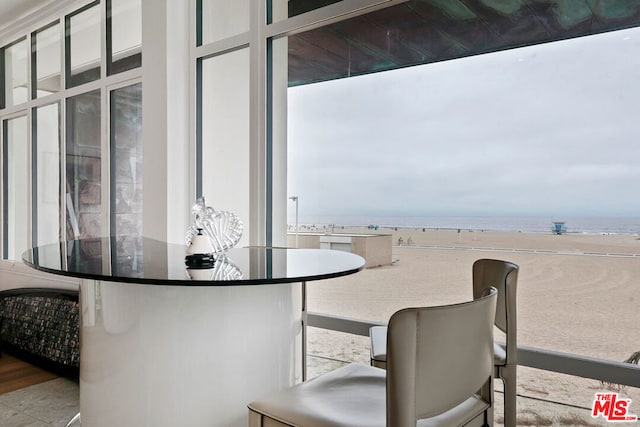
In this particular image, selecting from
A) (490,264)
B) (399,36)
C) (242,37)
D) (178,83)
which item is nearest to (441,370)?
(490,264)

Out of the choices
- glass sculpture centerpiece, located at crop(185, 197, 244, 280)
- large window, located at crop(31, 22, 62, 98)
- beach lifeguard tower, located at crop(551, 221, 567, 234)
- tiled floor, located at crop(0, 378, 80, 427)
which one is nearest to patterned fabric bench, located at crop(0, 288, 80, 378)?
tiled floor, located at crop(0, 378, 80, 427)

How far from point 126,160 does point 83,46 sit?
1.22 m

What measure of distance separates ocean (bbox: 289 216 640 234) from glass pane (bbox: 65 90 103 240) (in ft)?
7.43

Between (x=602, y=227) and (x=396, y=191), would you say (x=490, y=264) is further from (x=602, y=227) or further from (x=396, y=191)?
(x=396, y=191)

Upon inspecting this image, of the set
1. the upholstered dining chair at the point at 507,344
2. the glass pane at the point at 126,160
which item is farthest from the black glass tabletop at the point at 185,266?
the glass pane at the point at 126,160

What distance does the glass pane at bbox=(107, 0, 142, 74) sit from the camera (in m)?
3.63

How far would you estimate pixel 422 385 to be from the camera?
979mm

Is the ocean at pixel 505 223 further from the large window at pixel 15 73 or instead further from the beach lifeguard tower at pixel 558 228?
the large window at pixel 15 73

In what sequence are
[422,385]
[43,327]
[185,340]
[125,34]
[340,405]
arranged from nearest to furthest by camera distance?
1. [422,385]
2. [340,405]
3. [185,340]
4. [43,327]
5. [125,34]

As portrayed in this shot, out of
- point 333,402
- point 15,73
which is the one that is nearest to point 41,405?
point 333,402

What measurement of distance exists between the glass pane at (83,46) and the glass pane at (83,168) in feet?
0.59

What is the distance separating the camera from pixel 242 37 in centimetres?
311

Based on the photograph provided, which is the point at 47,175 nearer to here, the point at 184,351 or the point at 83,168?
the point at 83,168

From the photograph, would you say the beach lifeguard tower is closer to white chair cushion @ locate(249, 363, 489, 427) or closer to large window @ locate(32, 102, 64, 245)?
white chair cushion @ locate(249, 363, 489, 427)
